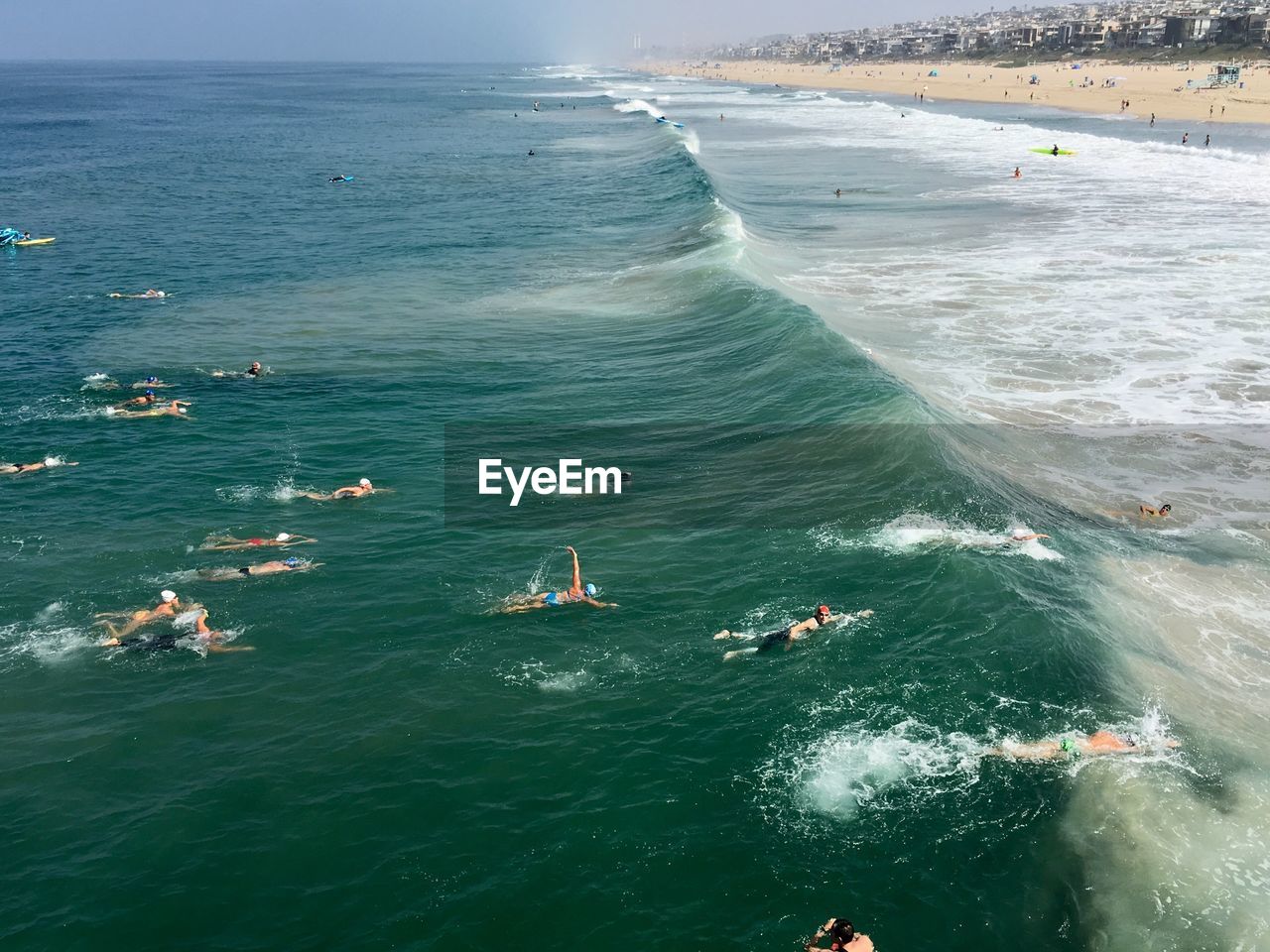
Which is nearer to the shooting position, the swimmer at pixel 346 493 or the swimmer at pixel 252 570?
the swimmer at pixel 252 570

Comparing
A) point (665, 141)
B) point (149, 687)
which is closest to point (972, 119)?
point (665, 141)

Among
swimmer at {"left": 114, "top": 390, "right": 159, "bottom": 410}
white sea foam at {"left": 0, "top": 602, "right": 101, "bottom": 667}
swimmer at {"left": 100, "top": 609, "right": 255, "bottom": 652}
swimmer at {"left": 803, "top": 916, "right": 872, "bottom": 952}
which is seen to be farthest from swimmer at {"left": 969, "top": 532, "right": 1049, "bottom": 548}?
swimmer at {"left": 114, "top": 390, "right": 159, "bottom": 410}

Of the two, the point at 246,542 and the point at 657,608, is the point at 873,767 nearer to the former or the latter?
the point at 657,608

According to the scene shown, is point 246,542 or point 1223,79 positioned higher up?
point 1223,79

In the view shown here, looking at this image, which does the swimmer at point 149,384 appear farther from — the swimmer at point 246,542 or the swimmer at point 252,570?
the swimmer at point 252,570

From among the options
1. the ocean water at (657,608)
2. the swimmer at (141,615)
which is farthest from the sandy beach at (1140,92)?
the swimmer at (141,615)

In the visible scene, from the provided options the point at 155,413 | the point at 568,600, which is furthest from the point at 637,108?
the point at 568,600
